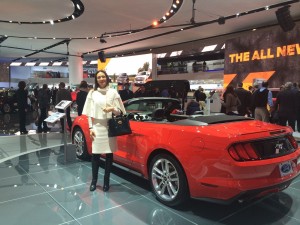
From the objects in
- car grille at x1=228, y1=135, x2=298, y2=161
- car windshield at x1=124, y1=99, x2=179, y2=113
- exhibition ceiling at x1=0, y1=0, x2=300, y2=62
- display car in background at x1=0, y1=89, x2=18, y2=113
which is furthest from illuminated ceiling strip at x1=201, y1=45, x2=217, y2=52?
car grille at x1=228, y1=135, x2=298, y2=161

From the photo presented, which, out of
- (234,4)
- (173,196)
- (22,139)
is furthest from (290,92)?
(22,139)

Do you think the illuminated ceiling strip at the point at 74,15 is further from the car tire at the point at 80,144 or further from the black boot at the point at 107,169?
the black boot at the point at 107,169

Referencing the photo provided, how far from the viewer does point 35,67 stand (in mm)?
29094

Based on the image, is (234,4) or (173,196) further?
(234,4)

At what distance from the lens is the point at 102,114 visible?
11.4 feet

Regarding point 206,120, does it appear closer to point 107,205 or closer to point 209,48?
point 107,205

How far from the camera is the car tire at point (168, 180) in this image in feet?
9.28

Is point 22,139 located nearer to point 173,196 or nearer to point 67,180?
point 67,180

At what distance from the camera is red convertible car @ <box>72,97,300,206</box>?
241cm

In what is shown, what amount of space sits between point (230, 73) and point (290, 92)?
6.21 meters

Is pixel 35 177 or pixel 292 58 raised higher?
pixel 292 58

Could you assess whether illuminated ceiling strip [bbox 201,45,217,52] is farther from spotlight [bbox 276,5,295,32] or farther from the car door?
the car door

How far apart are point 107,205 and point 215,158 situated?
1.45m

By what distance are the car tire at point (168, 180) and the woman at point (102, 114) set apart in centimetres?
65
